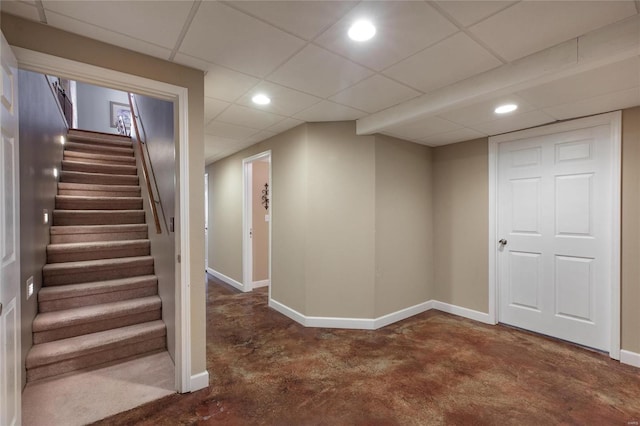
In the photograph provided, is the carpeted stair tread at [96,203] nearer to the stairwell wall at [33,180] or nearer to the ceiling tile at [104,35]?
the stairwell wall at [33,180]

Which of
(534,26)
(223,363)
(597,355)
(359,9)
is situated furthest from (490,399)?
(359,9)

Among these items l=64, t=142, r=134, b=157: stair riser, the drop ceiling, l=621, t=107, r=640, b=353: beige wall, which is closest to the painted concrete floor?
l=621, t=107, r=640, b=353: beige wall

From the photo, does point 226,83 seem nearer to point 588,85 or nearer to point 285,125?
point 285,125

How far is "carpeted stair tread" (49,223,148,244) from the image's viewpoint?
321cm

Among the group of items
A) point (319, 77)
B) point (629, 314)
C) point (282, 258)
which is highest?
point (319, 77)

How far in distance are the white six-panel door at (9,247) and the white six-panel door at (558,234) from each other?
4.15 m

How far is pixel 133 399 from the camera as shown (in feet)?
6.78

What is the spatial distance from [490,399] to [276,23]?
2782 mm

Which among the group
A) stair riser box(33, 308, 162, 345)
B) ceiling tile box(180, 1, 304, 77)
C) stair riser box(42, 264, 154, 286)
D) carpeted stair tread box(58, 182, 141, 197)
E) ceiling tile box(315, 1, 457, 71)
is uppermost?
ceiling tile box(180, 1, 304, 77)

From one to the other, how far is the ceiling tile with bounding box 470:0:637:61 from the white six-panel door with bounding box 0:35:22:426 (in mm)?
2414

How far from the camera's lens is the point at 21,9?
5.05 feet

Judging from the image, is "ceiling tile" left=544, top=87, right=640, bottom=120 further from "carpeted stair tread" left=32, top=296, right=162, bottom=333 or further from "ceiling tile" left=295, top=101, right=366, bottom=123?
"carpeted stair tread" left=32, top=296, right=162, bottom=333

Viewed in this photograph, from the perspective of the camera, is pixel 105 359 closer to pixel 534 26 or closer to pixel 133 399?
pixel 133 399

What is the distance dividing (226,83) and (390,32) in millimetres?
1335
